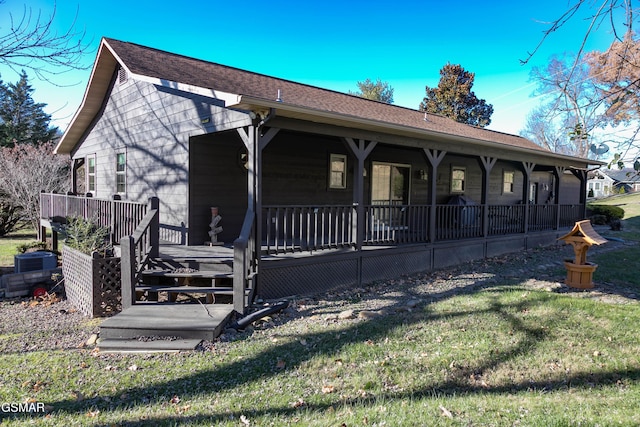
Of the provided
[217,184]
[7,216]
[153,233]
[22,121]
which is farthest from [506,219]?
[22,121]

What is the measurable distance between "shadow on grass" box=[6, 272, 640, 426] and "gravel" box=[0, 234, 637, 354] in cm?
68

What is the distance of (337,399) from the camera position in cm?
339

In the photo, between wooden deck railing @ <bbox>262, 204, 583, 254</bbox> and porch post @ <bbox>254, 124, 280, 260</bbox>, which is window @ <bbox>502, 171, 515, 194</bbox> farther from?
porch post @ <bbox>254, 124, 280, 260</bbox>

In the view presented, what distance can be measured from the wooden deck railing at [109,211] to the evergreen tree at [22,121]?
18293 mm

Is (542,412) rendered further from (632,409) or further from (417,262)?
(417,262)

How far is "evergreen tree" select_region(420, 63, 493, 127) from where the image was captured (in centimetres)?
3394

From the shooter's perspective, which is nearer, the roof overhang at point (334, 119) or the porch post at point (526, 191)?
the roof overhang at point (334, 119)

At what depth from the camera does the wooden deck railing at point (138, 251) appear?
5.59 m

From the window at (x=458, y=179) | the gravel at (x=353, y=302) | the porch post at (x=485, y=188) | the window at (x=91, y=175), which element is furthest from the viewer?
the window at (x=458, y=179)

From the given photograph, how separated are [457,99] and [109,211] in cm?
3183

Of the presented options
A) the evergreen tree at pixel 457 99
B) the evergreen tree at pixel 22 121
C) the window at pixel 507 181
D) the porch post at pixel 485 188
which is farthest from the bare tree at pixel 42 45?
the evergreen tree at pixel 457 99

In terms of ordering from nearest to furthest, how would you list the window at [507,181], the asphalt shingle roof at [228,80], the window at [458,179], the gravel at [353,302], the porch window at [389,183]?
the gravel at [353,302] → the asphalt shingle roof at [228,80] → the porch window at [389,183] → the window at [458,179] → the window at [507,181]

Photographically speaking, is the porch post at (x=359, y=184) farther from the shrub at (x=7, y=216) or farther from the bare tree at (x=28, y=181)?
the shrub at (x=7, y=216)

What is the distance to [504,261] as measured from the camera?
10.4 metres
